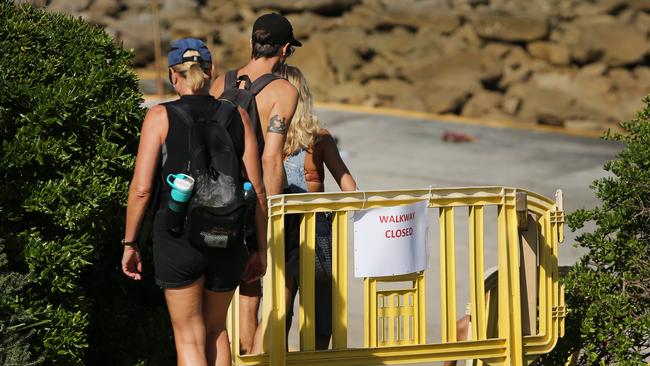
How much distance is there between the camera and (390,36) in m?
24.9

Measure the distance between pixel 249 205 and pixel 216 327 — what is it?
1.80 ft

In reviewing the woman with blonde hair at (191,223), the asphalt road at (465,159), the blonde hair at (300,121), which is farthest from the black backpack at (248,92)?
the asphalt road at (465,159)

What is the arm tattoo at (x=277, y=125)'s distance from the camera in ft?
18.5

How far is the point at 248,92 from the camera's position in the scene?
5.65m

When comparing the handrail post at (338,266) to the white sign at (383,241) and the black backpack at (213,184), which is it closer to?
the white sign at (383,241)

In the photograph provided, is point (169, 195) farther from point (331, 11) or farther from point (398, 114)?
point (331, 11)

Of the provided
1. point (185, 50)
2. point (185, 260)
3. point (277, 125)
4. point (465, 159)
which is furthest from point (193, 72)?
point (465, 159)

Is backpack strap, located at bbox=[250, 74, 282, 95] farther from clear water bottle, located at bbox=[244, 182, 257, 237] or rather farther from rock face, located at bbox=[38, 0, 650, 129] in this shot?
rock face, located at bbox=[38, 0, 650, 129]

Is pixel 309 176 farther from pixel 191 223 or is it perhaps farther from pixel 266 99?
pixel 191 223

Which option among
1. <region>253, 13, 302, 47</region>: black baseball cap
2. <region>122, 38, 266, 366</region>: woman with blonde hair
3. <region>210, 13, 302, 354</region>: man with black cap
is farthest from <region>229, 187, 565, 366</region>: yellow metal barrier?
<region>253, 13, 302, 47</region>: black baseball cap

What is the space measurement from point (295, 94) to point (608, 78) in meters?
18.0

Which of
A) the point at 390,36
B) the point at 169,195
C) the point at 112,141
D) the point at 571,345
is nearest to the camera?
the point at 169,195

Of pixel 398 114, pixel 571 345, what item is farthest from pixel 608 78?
pixel 571 345

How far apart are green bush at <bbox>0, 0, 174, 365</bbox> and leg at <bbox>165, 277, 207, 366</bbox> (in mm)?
499
